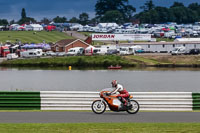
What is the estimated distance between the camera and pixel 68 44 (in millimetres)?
113812

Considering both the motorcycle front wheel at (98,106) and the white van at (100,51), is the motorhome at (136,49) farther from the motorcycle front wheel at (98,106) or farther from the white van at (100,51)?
the motorcycle front wheel at (98,106)

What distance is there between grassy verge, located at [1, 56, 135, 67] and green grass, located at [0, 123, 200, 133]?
72.6 metres

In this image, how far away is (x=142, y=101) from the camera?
24.4 m

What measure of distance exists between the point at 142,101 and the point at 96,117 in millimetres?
3457

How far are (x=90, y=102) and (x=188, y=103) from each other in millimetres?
4842

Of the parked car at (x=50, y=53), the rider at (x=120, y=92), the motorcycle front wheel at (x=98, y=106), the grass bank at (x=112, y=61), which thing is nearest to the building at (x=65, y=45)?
the parked car at (x=50, y=53)

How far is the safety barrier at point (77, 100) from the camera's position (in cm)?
2427

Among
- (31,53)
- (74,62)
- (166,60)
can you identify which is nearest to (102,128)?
(74,62)

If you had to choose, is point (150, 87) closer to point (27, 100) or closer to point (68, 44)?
point (27, 100)

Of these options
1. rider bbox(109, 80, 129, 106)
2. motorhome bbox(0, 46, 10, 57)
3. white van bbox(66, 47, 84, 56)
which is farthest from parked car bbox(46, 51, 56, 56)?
rider bbox(109, 80, 129, 106)

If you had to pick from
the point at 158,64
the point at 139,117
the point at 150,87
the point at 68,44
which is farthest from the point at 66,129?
the point at 68,44

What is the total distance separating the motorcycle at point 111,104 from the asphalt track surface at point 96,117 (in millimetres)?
240

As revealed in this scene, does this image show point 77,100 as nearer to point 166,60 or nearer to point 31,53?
point 166,60

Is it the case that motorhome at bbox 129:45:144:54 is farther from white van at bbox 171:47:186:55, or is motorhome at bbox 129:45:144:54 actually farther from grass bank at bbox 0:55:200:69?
grass bank at bbox 0:55:200:69
